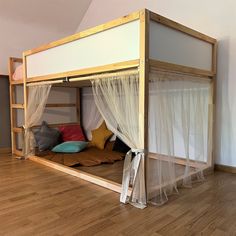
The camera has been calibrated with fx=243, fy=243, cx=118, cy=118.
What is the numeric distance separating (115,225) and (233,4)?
276 cm

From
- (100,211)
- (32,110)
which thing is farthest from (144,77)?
(32,110)

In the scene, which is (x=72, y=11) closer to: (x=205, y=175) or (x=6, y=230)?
(x=205, y=175)

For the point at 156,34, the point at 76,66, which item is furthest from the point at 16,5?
the point at 156,34

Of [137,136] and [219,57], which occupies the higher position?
[219,57]

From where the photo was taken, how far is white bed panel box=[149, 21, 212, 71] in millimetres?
2094

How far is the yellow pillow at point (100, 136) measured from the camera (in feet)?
13.6

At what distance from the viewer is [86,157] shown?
353cm

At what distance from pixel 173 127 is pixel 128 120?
584mm

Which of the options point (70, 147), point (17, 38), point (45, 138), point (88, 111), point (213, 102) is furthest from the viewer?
point (88, 111)

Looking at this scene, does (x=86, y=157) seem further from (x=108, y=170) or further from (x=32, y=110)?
(x=32, y=110)

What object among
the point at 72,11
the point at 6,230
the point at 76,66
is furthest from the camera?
the point at 72,11

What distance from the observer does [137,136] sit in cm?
217

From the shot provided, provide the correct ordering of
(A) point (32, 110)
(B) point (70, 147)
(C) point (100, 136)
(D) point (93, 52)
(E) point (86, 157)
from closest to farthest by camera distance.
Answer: (D) point (93, 52), (E) point (86, 157), (A) point (32, 110), (B) point (70, 147), (C) point (100, 136)

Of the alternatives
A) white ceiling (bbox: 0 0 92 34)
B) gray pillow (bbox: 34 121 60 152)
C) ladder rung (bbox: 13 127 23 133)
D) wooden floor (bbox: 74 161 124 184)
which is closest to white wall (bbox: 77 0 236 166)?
wooden floor (bbox: 74 161 124 184)
